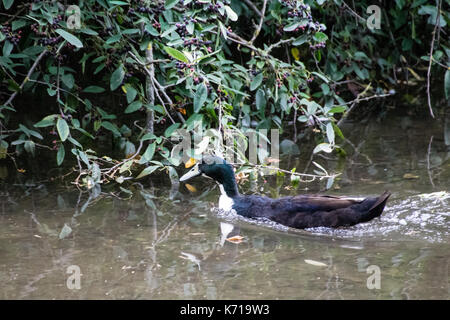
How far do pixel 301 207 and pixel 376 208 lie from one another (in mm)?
750

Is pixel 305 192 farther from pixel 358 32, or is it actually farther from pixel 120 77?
pixel 358 32

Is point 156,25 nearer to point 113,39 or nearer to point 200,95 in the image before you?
point 113,39

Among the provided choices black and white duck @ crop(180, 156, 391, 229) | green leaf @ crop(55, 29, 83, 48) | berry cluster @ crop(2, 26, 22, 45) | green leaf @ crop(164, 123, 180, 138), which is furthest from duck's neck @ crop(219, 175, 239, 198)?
berry cluster @ crop(2, 26, 22, 45)

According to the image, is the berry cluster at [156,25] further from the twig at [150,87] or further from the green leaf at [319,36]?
the green leaf at [319,36]

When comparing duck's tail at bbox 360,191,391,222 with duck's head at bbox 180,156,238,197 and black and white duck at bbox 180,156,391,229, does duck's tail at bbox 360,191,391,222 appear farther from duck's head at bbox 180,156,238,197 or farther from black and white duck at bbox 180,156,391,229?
duck's head at bbox 180,156,238,197

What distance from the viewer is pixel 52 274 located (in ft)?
20.1

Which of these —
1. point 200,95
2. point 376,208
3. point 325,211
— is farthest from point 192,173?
point 376,208

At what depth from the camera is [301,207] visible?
24.9ft

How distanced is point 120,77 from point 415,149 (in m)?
4.14

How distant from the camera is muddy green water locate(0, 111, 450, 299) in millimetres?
5797

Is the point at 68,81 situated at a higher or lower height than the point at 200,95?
higher

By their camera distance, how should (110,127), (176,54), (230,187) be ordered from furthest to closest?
1. (110,127)
2. (230,187)
3. (176,54)

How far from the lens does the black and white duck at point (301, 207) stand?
7410 millimetres

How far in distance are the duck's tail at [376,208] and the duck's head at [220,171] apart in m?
1.48
